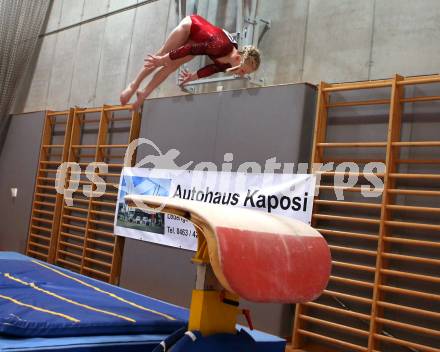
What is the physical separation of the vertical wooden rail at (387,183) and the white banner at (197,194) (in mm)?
577

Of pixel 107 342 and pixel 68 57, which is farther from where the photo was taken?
pixel 68 57

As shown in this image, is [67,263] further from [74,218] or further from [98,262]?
[98,262]

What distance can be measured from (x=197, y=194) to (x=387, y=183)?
6.06 ft

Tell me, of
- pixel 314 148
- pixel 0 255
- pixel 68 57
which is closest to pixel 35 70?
pixel 68 57

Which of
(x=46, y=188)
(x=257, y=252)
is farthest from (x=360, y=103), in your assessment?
(x=46, y=188)

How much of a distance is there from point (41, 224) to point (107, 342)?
524 centimetres

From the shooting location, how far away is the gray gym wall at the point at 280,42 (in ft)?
12.8

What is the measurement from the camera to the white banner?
13.3 ft

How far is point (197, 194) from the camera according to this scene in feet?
15.7

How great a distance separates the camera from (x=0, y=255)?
4.48m

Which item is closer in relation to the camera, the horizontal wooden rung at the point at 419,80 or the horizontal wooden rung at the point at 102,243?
the horizontal wooden rung at the point at 419,80

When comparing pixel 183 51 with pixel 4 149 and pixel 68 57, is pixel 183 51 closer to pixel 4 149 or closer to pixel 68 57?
A: pixel 68 57

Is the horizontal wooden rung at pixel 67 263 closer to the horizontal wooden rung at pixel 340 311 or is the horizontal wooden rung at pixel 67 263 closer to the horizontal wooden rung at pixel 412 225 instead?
the horizontal wooden rung at pixel 340 311

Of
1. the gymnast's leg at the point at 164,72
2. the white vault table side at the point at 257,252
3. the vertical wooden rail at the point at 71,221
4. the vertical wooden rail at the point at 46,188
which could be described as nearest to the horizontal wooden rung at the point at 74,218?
the vertical wooden rail at the point at 71,221
